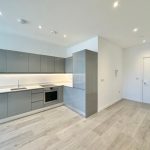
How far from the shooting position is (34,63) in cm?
365

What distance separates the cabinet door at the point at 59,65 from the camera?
4.37 metres

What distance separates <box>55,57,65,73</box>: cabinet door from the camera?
4.37 meters

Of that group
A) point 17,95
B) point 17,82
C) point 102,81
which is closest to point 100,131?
point 102,81

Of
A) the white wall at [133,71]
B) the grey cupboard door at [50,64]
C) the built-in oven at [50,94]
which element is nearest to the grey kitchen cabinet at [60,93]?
the built-in oven at [50,94]

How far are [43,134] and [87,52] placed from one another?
8.44 ft

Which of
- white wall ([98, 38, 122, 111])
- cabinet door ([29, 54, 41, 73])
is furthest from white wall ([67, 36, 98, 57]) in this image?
cabinet door ([29, 54, 41, 73])

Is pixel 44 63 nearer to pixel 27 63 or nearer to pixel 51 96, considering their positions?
pixel 27 63

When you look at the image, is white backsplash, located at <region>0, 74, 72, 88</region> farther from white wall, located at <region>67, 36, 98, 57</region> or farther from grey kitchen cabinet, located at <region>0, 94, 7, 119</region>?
white wall, located at <region>67, 36, 98, 57</region>

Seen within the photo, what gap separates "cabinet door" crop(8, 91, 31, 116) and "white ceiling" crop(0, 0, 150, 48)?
2.05 meters

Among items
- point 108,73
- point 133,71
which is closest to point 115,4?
point 108,73

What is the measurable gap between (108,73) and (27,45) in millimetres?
3450

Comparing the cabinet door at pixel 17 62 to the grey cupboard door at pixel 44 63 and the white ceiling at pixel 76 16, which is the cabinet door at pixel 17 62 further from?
the white ceiling at pixel 76 16

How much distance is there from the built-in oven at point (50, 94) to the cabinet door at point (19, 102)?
0.60m

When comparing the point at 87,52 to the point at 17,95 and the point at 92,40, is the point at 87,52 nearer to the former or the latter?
the point at 92,40
